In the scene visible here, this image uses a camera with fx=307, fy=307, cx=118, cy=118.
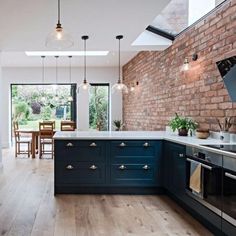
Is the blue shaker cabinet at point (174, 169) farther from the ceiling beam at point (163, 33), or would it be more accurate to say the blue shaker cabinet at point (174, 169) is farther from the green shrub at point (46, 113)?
the green shrub at point (46, 113)

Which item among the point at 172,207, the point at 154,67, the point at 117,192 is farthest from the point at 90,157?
the point at 154,67

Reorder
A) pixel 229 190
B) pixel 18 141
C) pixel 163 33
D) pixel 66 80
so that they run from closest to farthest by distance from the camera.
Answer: pixel 229 190 < pixel 163 33 < pixel 18 141 < pixel 66 80

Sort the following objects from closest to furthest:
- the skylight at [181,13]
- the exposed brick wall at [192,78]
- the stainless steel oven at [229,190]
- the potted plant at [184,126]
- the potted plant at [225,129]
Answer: the stainless steel oven at [229,190] < the potted plant at [225,129] < the exposed brick wall at [192,78] < the skylight at [181,13] < the potted plant at [184,126]

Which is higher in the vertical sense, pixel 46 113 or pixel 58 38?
pixel 58 38

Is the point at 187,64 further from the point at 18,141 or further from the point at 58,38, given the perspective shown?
the point at 18,141

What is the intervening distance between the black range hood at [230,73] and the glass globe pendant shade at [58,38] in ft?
5.34

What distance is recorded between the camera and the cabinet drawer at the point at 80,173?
4.35 meters

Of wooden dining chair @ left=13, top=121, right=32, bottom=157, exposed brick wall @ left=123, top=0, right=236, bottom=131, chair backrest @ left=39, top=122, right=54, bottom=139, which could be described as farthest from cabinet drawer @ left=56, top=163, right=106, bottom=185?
wooden dining chair @ left=13, top=121, right=32, bottom=157

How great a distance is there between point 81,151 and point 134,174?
82 cm

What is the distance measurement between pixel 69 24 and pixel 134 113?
4.20m

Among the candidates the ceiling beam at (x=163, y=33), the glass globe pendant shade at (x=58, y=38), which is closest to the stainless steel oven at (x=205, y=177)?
the glass globe pendant shade at (x=58, y=38)

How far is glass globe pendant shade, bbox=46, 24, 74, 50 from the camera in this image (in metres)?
2.93

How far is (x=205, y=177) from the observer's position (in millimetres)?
2986

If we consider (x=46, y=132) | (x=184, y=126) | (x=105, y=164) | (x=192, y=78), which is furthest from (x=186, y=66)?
(x=46, y=132)
